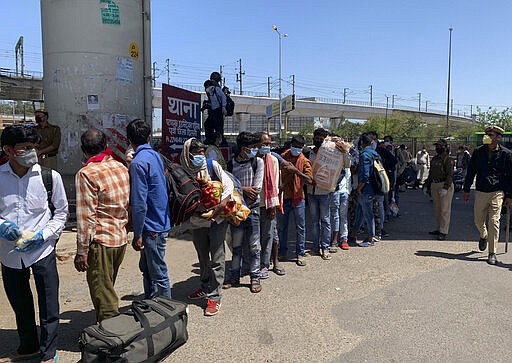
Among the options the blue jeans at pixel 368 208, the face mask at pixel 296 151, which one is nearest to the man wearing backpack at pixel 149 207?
the face mask at pixel 296 151

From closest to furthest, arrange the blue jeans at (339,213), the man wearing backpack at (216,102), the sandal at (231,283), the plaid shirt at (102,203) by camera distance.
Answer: the plaid shirt at (102,203), the sandal at (231,283), the blue jeans at (339,213), the man wearing backpack at (216,102)

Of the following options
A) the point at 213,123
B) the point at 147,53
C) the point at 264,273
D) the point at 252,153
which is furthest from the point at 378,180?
the point at 147,53

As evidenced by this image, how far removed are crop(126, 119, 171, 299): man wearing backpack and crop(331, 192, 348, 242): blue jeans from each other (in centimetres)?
345

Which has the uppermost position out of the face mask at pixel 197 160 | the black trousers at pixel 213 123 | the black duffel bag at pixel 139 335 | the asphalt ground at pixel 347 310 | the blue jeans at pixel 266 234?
the black trousers at pixel 213 123

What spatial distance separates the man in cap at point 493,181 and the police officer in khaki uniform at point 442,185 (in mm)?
1001

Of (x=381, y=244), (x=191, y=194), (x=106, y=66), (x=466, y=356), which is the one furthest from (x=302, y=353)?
(x=106, y=66)

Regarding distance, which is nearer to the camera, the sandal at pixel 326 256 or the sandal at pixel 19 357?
the sandal at pixel 19 357

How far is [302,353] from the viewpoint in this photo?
11.7ft

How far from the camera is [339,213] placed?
684 centimetres

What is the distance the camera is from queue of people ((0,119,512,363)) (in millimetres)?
3176

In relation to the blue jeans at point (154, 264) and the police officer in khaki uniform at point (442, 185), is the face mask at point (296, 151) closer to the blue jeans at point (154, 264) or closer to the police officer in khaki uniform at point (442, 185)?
the blue jeans at point (154, 264)

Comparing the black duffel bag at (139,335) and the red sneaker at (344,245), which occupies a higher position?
the black duffel bag at (139,335)

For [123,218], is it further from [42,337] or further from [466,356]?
[466,356]

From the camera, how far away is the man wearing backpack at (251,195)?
491 cm
